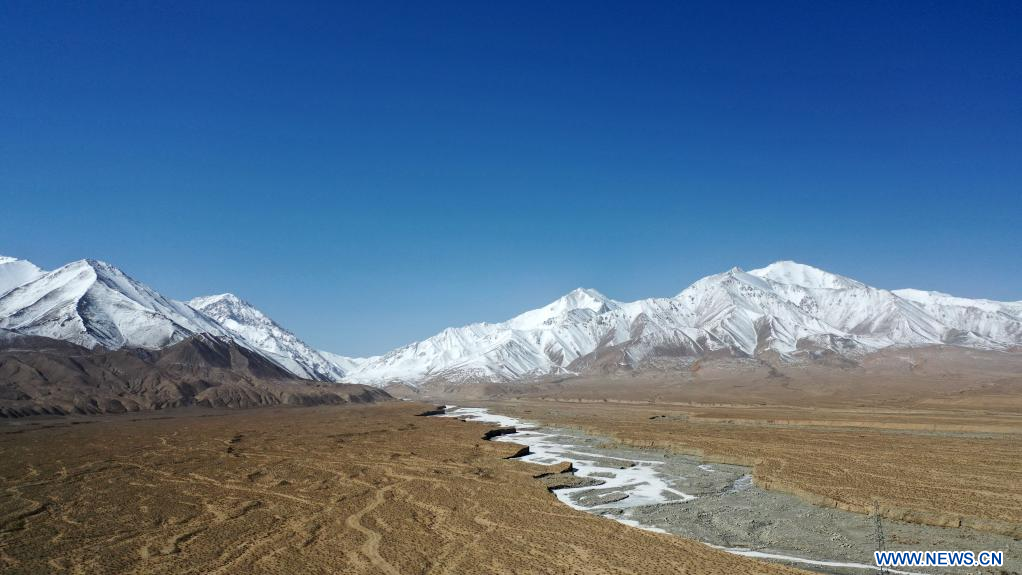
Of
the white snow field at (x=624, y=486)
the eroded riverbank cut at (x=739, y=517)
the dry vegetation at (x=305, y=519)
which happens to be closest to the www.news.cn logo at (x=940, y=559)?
the eroded riverbank cut at (x=739, y=517)

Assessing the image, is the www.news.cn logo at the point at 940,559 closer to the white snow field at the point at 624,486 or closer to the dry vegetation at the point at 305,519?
the white snow field at the point at 624,486

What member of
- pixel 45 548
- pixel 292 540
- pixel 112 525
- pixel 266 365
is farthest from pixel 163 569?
pixel 266 365

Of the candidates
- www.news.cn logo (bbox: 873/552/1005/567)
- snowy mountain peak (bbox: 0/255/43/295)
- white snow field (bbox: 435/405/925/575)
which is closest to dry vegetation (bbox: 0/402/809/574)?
white snow field (bbox: 435/405/925/575)

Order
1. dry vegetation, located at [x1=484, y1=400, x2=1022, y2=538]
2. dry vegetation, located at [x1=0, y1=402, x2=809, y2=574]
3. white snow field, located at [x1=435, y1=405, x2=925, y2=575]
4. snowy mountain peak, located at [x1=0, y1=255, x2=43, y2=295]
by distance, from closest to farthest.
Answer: dry vegetation, located at [x1=0, y1=402, x2=809, y2=574]
white snow field, located at [x1=435, y1=405, x2=925, y2=575]
dry vegetation, located at [x1=484, y1=400, x2=1022, y2=538]
snowy mountain peak, located at [x1=0, y1=255, x2=43, y2=295]

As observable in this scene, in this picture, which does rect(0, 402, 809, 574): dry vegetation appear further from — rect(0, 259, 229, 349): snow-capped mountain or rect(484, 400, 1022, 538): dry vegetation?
rect(0, 259, 229, 349): snow-capped mountain

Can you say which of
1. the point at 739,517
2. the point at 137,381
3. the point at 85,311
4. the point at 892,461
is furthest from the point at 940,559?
the point at 85,311
